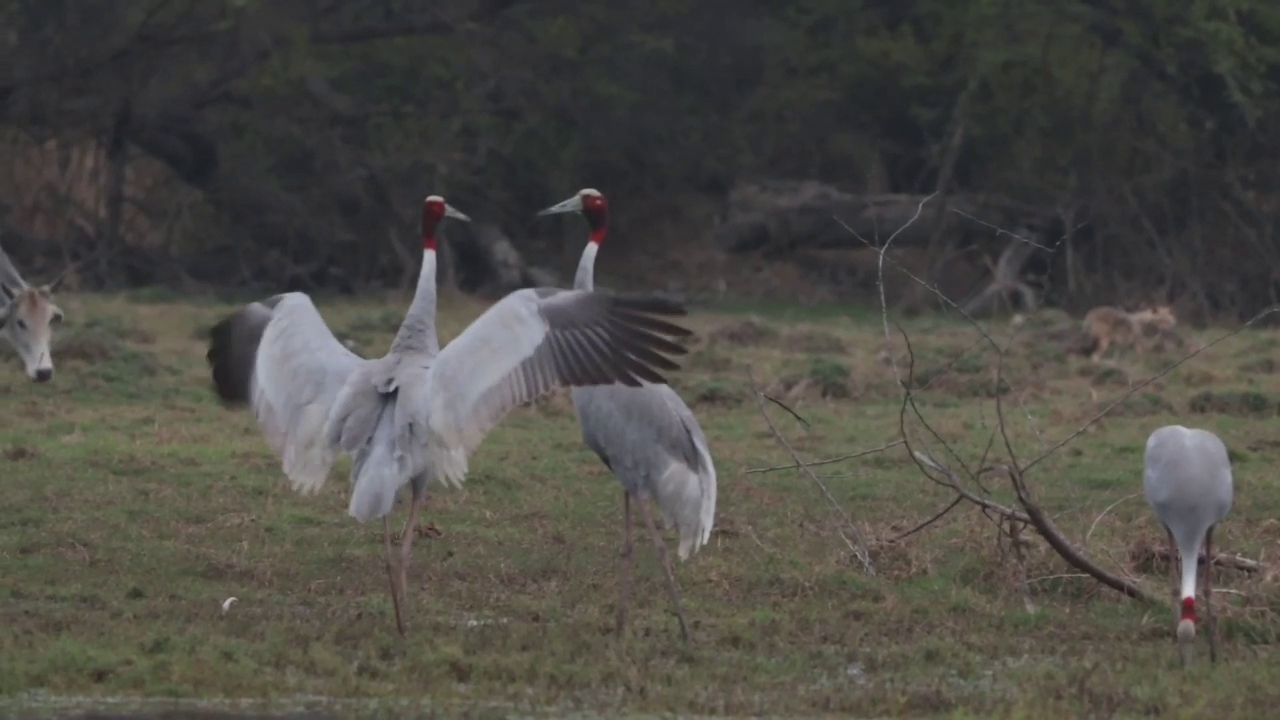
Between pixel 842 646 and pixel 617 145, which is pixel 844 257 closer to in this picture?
pixel 617 145

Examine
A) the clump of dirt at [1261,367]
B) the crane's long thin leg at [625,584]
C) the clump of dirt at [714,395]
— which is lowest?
the crane's long thin leg at [625,584]

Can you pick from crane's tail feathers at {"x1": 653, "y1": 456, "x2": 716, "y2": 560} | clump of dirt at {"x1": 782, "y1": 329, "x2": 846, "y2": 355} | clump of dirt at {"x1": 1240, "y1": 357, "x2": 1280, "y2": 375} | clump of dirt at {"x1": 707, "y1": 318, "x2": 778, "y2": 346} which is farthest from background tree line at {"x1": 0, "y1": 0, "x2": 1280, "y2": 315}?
crane's tail feathers at {"x1": 653, "y1": 456, "x2": 716, "y2": 560}

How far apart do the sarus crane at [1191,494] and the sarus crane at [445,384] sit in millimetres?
1599

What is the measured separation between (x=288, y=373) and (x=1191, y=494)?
9.67 feet

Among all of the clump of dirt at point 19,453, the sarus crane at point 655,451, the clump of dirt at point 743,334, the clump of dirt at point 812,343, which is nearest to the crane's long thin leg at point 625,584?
the sarus crane at point 655,451

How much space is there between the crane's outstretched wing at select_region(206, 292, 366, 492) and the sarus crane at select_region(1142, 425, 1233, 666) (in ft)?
8.60

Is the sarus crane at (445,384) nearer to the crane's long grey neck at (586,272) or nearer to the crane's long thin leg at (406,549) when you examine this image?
the crane's long thin leg at (406,549)

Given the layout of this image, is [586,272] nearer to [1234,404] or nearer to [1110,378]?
[1234,404]

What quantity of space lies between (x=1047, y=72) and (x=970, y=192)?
5.24 ft

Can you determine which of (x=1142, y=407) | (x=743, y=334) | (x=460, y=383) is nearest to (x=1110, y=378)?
(x=1142, y=407)

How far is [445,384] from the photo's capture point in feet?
22.3

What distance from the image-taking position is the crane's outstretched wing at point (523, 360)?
264 inches

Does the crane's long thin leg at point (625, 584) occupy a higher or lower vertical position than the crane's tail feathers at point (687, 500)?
lower

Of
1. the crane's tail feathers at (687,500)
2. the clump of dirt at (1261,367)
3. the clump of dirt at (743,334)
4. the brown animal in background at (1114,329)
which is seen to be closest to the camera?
the crane's tail feathers at (687,500)
